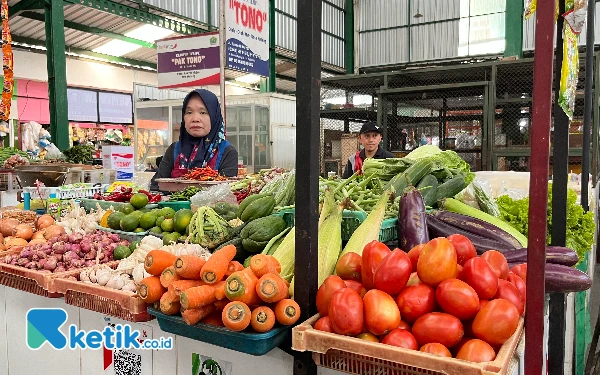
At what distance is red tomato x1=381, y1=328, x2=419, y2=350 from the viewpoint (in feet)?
4.08

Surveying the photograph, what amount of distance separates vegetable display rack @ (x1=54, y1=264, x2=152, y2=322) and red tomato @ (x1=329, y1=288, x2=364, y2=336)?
0.81 m

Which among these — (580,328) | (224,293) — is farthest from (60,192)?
(580,328)

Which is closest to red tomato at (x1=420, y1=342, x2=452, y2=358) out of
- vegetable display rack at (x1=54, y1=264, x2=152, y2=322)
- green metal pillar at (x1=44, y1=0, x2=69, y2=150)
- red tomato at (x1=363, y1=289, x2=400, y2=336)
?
red tomato at (x1=363, y1=289, x2=400, y2=336)

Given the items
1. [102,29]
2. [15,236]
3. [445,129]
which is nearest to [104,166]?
[15,236]

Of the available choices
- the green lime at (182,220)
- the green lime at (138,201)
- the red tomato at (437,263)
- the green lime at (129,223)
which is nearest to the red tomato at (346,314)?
the red tomato at (437,263)

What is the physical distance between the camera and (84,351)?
→ 86.7 inches

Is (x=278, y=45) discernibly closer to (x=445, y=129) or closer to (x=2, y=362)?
(x=445, y=129)

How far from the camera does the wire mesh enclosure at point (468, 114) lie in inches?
332

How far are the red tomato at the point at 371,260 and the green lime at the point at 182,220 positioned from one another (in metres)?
1.15

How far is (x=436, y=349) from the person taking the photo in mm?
1208

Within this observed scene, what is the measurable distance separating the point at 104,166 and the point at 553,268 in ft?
16.5

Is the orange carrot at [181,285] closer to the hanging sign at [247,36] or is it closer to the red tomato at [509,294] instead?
the red tomato at [509,294]

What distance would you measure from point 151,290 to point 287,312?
50 cm

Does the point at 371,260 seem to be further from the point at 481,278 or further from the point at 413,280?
the point at 481,278
